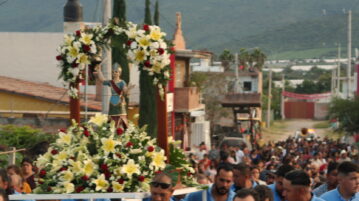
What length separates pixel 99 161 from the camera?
9312 mm

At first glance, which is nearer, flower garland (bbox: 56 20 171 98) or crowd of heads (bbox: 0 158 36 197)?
crowd of heads (bbox: 0 158 36 197)

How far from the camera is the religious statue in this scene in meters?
12.6

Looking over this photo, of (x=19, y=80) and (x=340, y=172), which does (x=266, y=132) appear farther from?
(x=340, y=172)

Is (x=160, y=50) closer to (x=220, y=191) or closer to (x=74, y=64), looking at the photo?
(x=74, y=64)

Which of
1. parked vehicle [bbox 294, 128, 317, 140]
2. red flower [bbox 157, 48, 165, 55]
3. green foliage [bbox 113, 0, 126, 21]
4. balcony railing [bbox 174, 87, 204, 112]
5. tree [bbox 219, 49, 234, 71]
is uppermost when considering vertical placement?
tree [bbox 219, 49, 234, 71]

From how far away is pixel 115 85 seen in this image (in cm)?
1325

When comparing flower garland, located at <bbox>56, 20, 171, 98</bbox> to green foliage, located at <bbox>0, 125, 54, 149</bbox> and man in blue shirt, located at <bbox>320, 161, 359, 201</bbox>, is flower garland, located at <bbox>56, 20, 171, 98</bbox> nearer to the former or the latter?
man in blue shirt, located at <bbox>320, 161, 359, 201</bbox>

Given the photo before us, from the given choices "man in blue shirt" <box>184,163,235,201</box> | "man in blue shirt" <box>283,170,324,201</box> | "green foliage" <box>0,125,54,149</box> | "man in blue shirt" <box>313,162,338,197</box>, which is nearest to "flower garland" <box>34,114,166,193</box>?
"man in blue shirt" <box>184,163,235,201</box>

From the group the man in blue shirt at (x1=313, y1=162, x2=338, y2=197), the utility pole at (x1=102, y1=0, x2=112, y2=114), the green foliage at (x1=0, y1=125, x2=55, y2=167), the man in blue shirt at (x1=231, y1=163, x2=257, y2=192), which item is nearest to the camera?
the man in blue shirt at (x1=231, y1=163, x2=257, y2=192)

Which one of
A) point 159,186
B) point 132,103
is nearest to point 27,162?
point 159,186

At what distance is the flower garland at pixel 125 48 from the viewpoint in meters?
11.8

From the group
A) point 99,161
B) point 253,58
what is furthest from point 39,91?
point 253,58

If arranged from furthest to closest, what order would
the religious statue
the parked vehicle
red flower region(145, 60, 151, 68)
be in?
1. the parked vehicle
2. the religious statue
3. red flower region(145, 60, 151, 68)

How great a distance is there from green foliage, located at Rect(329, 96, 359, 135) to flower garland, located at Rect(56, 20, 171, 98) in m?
39.3
